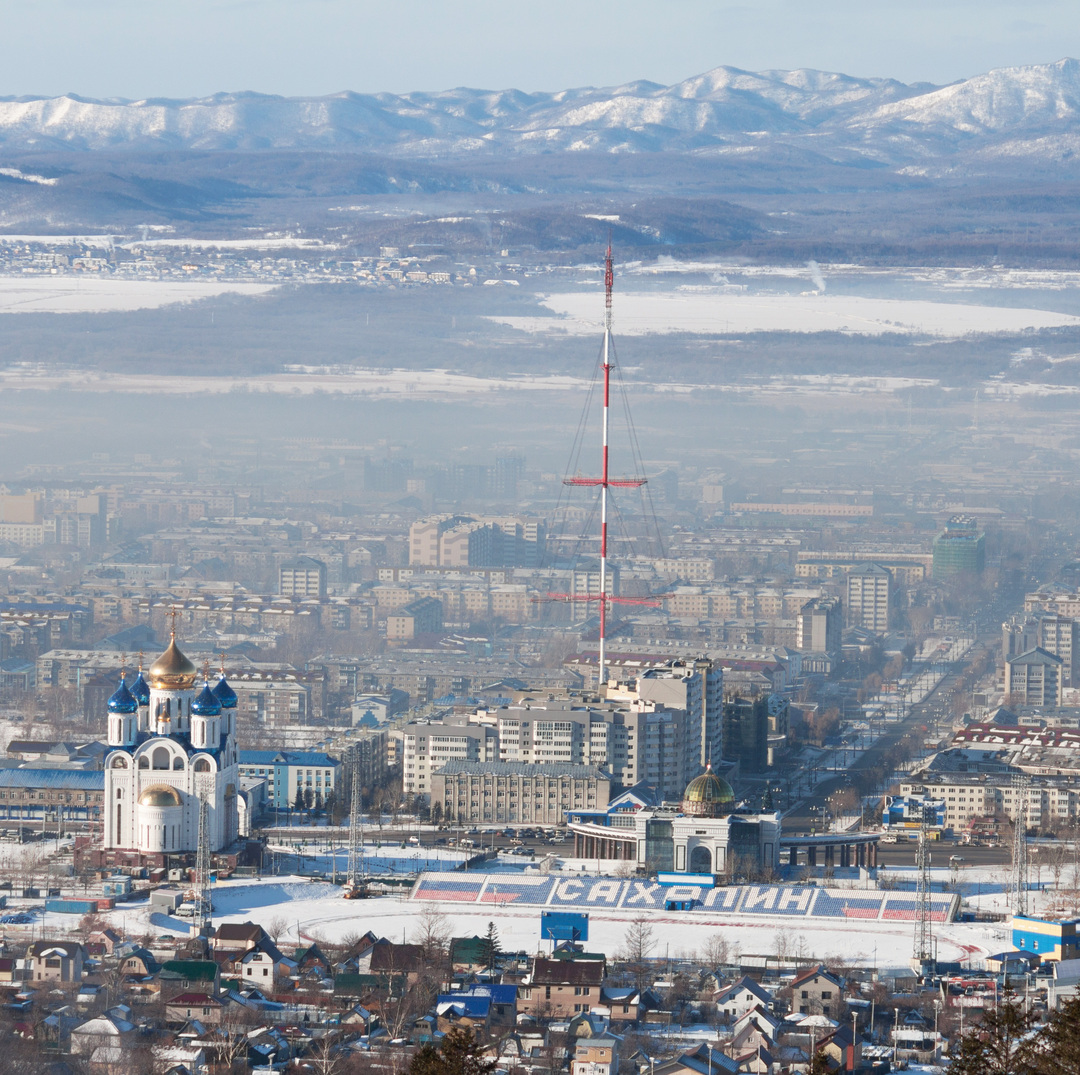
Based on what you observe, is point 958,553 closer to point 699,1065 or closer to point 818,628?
point 818,628

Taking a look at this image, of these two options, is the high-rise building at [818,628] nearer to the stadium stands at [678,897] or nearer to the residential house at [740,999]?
the stadium stands at [678,897]

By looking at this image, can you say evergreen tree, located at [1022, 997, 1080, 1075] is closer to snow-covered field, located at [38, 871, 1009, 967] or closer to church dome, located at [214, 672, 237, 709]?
snow-covered field, located at [38, 871, 1009, 967]

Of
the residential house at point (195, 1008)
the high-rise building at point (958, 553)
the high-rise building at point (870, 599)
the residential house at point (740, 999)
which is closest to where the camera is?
the residential house at point (195, 1008)

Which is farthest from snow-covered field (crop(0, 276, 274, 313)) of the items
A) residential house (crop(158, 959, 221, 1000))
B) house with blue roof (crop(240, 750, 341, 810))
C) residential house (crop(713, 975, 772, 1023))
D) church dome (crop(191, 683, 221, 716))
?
residential house (crop(713, 975, 772, 1023))

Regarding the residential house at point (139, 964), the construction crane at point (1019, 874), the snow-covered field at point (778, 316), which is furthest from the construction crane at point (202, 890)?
the snow-covered field at point (778, 316)

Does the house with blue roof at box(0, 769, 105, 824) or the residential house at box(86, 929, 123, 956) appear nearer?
the residential house at box(86, 929, 123, 956)

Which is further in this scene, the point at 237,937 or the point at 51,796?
the point at 51,796

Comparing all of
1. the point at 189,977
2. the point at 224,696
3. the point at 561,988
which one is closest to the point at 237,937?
the point at 189,977
